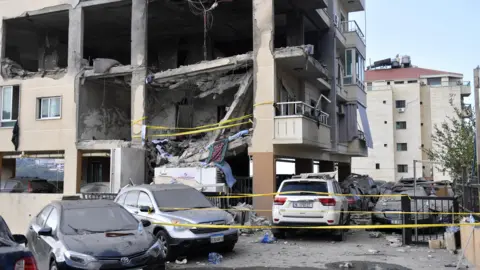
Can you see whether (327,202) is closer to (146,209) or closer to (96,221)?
(146,209)

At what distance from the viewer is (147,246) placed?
7965 mm

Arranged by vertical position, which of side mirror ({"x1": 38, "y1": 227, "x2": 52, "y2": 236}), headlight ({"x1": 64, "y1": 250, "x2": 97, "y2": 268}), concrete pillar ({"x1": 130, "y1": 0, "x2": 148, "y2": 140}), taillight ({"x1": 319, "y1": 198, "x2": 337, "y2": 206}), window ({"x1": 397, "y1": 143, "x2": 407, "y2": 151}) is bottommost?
headlight ({"x1": 64, "y1": 250, "x2": 97, "y2": 268})

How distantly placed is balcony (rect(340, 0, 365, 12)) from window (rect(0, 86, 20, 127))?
67.3ft

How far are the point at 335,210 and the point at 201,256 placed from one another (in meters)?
3.95

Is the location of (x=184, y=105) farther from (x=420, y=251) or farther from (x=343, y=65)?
(x=420, y=251)

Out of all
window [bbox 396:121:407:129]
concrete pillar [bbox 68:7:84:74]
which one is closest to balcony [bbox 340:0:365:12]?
concrete pillar [bbox 68:7:84:74]

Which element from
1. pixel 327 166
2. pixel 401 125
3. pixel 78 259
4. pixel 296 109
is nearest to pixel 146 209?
pixel 78 259

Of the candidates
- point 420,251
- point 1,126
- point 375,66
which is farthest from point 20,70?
point 375,66

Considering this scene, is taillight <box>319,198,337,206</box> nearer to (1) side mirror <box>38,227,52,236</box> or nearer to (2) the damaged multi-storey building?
(2) the damaged multi-storey building

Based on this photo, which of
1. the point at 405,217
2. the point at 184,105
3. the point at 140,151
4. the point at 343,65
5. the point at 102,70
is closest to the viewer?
the point at 405,217

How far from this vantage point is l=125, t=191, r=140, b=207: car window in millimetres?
11836

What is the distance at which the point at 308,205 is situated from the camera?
12.5 metres

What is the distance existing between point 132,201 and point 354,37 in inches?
819

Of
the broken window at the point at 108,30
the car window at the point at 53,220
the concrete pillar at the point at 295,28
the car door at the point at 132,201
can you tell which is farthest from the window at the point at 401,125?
the car window at the point at 53,220
